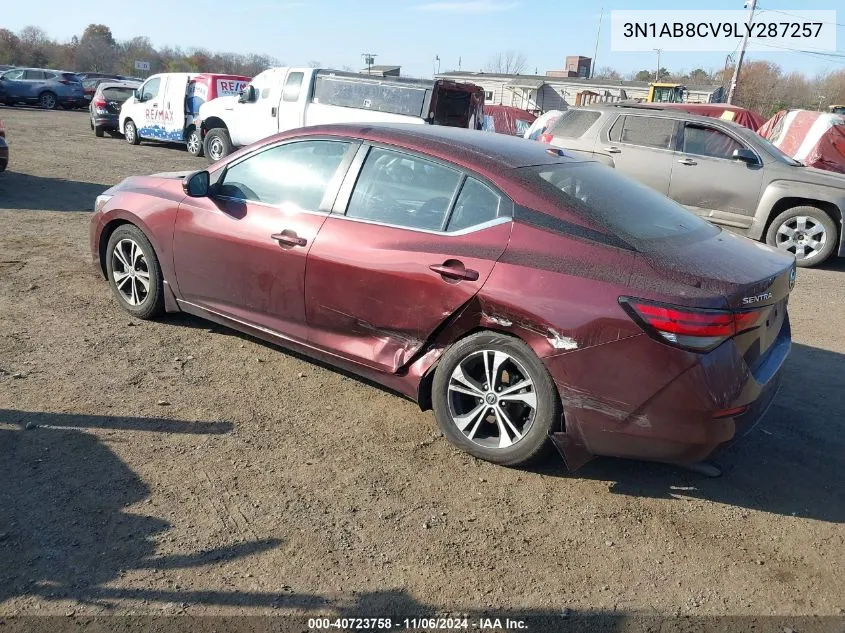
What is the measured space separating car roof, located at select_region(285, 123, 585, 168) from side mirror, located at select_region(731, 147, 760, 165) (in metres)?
5.71

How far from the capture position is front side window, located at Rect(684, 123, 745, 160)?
9383mm

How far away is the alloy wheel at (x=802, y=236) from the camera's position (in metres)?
8.94

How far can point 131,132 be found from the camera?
18.8 metres

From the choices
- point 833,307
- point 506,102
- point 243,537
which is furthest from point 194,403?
point 506,102

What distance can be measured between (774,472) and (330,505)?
2.33 meters

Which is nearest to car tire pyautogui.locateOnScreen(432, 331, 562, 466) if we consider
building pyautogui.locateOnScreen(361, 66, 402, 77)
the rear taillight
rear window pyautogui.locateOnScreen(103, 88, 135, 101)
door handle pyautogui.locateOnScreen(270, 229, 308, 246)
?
the rear taillight

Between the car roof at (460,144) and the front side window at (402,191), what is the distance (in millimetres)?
84

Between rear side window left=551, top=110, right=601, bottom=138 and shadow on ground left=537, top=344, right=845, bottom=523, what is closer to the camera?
shadow on ground left=537, top=344, right=845, bottom=523

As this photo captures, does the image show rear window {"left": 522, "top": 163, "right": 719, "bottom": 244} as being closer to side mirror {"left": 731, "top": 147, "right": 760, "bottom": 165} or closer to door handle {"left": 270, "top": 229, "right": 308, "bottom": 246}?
door handle {"left": 270, "top": 229, "right": 308, "bottom": 246}

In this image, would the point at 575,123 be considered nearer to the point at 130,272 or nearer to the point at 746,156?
the point at 746,156

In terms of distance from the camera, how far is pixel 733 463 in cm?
379

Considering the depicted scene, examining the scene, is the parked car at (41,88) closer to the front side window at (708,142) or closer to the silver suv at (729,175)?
the silver suv at (729,175)

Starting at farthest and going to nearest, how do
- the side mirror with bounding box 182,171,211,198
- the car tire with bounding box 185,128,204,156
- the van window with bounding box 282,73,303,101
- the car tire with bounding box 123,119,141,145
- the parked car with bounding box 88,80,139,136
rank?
the parked car with bounding box 88,80,139,136 → the car tire with bounding box 123,119,141,145 → the car tire with bounding box 185,128,204,156 → the van window with bounding box 282,73,303,101 → the side mirror with bounding box 182,171,211,198

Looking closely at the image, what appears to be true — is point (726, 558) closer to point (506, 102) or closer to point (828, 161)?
point (828, 161)
